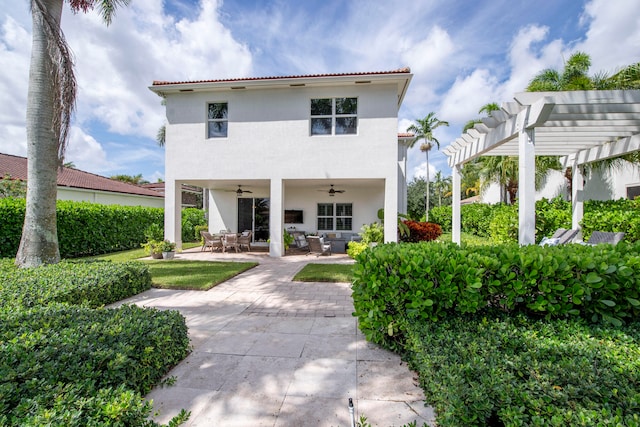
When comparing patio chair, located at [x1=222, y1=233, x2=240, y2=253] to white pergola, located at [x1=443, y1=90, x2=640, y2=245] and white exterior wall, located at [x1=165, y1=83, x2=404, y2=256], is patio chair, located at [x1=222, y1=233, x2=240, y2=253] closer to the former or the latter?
white exterior wall, located at [x1=165, y1=83, x2=404, y2=256]

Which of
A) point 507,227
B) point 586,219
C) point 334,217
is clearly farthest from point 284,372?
point 334,217

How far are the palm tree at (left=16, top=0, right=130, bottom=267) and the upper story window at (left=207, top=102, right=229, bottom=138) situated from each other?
4904mm

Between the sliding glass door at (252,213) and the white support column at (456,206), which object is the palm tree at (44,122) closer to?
the sliding glass door at (252,213)

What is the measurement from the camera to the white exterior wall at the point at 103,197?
16906 mm

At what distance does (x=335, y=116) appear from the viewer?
10.9m

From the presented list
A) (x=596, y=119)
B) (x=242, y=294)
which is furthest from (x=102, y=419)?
(x=596, y=119)

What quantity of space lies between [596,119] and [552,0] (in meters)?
4.78

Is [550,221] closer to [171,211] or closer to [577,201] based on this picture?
[577,201]

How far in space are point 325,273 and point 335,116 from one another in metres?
6.38

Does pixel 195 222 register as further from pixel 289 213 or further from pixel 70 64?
pixel 70 64

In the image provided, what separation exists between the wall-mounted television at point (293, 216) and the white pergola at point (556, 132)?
7873 millimetres

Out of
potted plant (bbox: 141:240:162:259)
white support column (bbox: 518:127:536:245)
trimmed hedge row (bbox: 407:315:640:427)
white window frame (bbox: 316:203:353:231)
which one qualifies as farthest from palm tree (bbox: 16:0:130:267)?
white support column (bbox: 518:127:536:245)

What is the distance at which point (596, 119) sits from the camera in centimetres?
601

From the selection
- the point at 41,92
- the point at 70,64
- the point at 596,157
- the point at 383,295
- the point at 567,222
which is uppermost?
the point at 70,64
